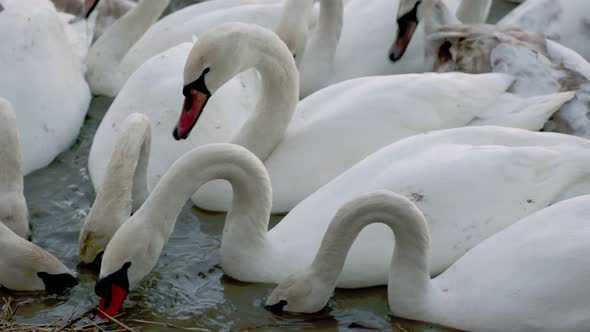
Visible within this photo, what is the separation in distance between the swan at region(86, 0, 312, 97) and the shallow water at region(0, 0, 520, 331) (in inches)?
77.0

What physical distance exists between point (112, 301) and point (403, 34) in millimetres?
3468

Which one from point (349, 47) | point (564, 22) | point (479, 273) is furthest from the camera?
point (349, 47)

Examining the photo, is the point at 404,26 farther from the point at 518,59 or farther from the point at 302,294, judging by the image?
the point at 302,294

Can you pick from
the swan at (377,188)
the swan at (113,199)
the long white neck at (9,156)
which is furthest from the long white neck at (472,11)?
the long white neck at (9,156)

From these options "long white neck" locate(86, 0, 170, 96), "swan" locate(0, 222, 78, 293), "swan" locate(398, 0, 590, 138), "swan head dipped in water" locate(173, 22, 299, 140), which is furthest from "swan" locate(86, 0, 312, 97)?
"swan" locate(0, 222, 78, 293)

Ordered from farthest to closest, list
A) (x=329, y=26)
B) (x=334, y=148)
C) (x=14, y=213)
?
(x=329, y=26), (x=334, y=148), (x=14, y=213)

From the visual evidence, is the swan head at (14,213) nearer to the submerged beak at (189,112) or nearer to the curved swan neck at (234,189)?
the submerged beak at (189,112)

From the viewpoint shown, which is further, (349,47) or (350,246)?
(349,47)

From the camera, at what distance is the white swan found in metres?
10.1

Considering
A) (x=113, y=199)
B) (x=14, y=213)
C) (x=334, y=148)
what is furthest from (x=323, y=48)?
(x=14, y=213)

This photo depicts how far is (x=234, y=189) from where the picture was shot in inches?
305

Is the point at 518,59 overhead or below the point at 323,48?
overhead

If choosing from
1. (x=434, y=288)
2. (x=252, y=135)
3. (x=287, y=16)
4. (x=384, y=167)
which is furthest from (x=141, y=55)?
(x=434, y=288)

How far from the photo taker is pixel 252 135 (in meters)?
8.71
